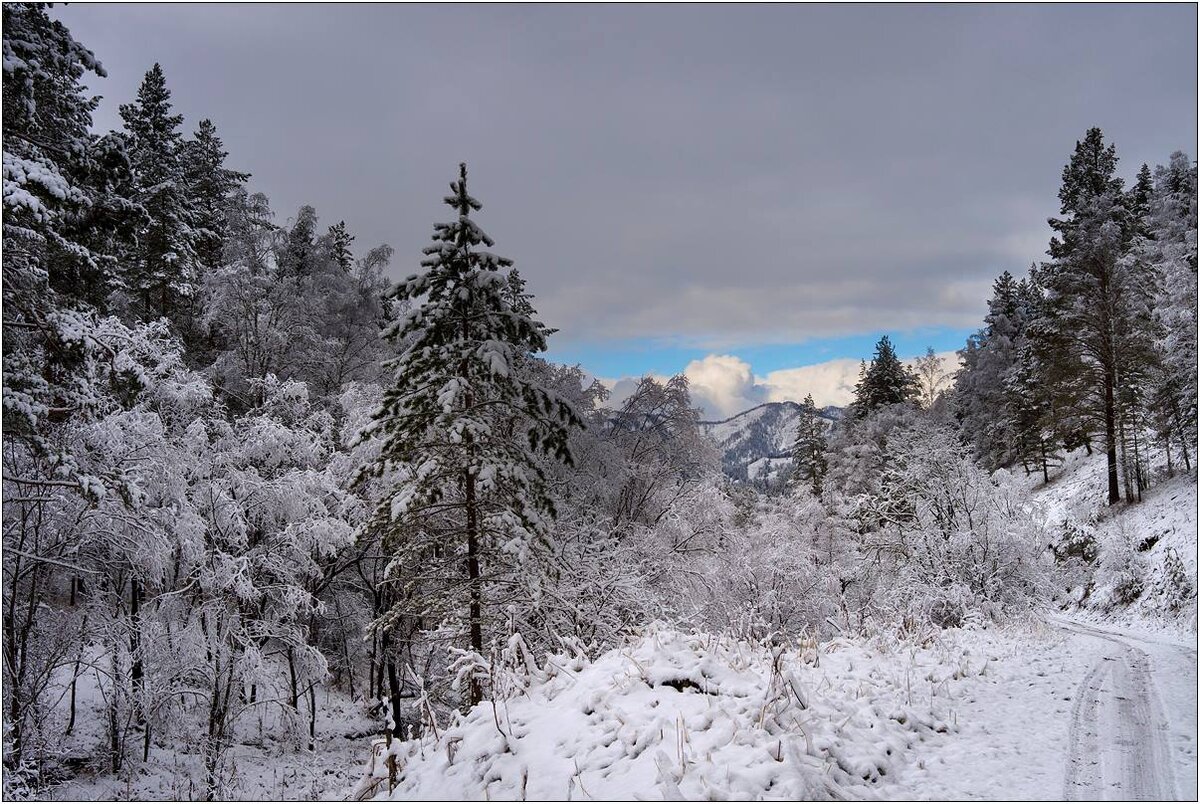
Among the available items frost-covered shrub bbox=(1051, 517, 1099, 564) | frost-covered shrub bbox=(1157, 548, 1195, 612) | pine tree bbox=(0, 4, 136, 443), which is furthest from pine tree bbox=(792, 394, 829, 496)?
pine tree bbox=(0, 4, 136, 443)

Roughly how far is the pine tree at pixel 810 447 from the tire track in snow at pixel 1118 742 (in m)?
37.7

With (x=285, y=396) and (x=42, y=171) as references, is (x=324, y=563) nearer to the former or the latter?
(x=285, y=396)

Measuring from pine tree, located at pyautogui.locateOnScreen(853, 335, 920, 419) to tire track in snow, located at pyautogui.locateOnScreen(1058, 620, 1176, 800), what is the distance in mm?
35787

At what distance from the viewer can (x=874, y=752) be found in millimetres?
5375

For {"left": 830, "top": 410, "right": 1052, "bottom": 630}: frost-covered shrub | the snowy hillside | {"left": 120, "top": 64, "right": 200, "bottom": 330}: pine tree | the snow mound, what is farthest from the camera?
{"left": 120, "top": 64, "right": 200, "bottom": 330}: pine tree

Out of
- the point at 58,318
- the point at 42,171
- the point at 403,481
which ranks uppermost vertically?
the point at 42,171

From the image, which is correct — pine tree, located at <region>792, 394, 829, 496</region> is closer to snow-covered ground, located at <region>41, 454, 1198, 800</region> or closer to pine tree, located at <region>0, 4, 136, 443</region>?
snow-covered ground, located at <region>41, 454, 1198, 800</region>

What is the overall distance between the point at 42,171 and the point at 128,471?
6889 mm

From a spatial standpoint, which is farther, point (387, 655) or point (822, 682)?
point (387, 655)

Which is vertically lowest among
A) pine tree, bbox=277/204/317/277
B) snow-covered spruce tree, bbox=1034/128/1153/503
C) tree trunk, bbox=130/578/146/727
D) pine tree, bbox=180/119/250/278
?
tree trunk, bbox=130/578/146/727

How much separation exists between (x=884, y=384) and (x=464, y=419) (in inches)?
1564

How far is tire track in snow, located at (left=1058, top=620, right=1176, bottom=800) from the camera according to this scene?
4.99m

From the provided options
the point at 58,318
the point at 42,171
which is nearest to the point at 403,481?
the point at 58,318

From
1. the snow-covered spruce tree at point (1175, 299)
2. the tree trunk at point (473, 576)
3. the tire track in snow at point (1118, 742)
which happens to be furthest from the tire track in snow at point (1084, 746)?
the snow-covered spruce tree at point (1175, 299)
